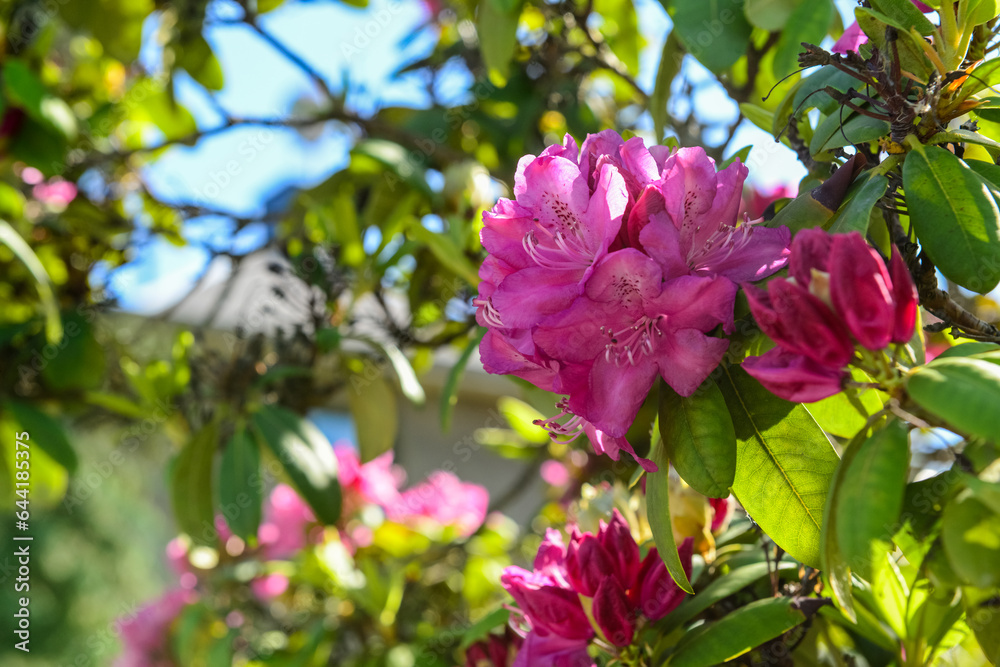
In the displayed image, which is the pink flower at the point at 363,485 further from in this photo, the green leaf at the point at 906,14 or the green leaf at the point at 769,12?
the green leaf at the point at 906,14

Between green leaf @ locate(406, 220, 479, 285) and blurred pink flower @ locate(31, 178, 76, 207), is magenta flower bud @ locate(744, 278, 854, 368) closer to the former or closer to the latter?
green leaf @ locate(406, 220, 479, 285)

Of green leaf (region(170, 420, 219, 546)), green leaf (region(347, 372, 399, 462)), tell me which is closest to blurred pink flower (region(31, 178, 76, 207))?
green leaf (region(170, 420, 219, 546))

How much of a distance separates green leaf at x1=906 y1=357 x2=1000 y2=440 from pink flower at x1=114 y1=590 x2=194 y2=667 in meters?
2.07

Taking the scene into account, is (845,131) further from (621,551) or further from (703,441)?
(621,551)

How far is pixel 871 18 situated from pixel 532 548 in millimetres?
1220

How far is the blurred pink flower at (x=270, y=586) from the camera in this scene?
6.41ft

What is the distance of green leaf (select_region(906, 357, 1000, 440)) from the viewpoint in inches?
15.4

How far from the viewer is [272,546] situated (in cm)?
205

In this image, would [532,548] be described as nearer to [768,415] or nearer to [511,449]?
[511,449]

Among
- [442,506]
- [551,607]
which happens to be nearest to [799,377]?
[551,607]

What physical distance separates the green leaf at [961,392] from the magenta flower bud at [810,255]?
0.27ft

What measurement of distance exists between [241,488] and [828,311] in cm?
107

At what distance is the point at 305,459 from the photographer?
A: 1.30 m

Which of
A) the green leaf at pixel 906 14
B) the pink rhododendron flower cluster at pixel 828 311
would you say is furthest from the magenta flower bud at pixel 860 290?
the green leaf at pixel 906 14
